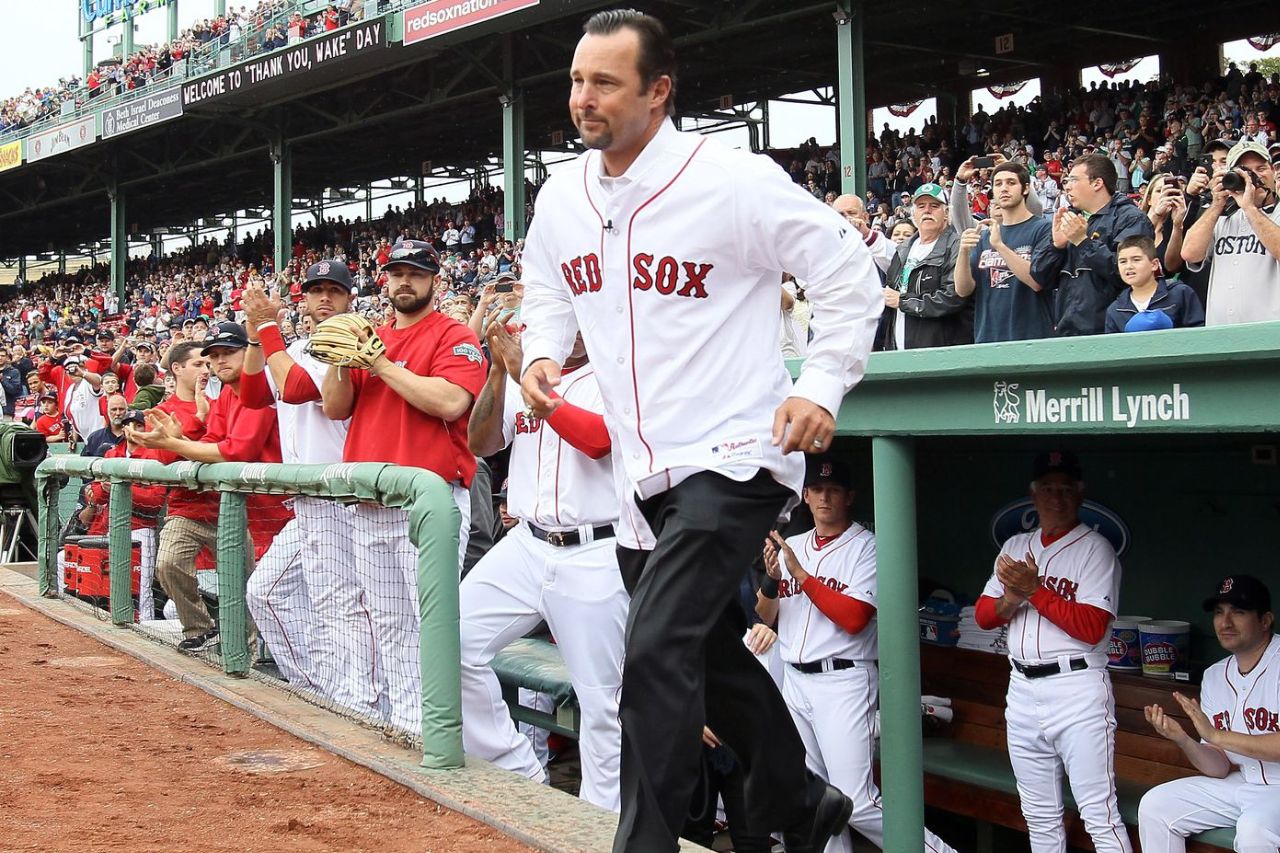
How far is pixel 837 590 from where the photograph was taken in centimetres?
478

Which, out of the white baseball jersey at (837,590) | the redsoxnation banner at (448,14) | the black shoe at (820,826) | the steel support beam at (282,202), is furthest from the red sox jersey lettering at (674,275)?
the steel support beam at (282,202)

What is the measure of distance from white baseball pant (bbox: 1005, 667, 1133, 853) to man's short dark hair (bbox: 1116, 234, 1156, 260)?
1556mm

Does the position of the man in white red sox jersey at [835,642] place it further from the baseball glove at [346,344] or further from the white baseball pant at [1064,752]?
the baseball glove at [346,344]

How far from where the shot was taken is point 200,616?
5965mm

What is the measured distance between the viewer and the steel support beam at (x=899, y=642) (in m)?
4.04

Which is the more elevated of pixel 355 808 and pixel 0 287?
pixel 0 287

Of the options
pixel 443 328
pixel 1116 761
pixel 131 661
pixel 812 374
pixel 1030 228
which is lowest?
pixel 1116 761

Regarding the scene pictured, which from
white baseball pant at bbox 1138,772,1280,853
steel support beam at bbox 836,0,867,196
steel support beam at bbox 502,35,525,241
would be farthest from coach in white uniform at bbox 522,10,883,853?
steel support beam at bbox 502,35,525,241

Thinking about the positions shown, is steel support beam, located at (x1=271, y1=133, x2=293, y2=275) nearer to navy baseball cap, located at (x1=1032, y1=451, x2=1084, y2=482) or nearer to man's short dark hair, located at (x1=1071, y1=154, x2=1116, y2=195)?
man's short dark hair, located at (x1=1071, y1=154, x2=1116, y2=195)

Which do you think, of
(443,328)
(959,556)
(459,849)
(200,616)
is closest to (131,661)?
(200,616)

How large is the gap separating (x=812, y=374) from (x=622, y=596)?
5.86 feet

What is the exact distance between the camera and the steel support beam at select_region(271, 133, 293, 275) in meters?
26.0

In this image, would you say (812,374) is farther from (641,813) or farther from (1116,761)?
(1116,761)

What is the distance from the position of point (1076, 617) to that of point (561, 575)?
170 cm
